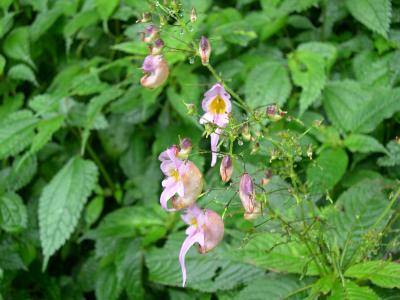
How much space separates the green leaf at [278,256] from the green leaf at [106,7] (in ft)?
3.77

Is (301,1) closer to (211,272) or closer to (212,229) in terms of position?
Result: (211,272)

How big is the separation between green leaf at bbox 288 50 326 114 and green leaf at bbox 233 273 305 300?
0.58 metres

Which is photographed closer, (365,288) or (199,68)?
(365,288)

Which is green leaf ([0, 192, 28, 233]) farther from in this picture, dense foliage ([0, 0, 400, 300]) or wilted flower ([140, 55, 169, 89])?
wilted flower ([140, 55, 169, 89])

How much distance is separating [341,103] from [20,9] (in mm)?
1694

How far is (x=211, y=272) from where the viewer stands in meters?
1.82

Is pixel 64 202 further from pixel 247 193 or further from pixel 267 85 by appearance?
pixel 247 193

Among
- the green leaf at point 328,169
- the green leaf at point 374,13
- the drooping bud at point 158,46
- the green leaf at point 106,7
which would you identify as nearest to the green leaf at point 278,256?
the green leaf at point 328,169

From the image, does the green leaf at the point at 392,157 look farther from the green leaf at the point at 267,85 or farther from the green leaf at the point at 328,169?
the green leaf at the point at 267,85

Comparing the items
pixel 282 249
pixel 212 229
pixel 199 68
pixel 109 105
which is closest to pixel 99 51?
pixel 109 105

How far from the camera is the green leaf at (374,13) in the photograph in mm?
2053

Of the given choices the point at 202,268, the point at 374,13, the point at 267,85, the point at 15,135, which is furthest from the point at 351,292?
the point at 15,135

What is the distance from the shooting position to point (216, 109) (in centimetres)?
128

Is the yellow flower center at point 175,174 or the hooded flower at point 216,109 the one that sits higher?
the hooded flower at point 216,109
